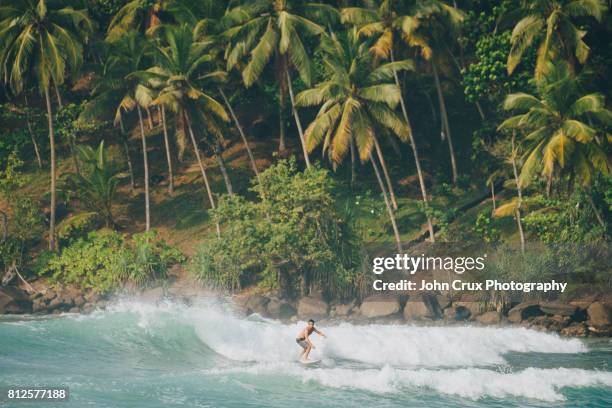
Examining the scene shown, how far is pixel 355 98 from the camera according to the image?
106 feet

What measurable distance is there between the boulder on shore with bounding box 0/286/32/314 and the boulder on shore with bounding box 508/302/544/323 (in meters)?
17.7

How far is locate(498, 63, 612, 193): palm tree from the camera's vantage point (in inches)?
1093

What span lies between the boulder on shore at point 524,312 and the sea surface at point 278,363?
1258 mm

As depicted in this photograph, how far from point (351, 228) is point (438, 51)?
31.7 feet

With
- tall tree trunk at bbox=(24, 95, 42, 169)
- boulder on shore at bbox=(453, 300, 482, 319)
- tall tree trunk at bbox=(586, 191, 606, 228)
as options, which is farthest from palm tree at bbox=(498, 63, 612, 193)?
tall tree trunk at bbox=(24, 95, 42, 169)

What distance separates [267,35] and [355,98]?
5075 millimetres

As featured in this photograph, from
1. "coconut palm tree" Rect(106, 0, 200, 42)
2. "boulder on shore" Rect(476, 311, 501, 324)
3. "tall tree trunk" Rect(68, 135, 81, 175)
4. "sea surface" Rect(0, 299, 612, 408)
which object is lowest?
"sea surface" Rect(0, 299, 612, 408)

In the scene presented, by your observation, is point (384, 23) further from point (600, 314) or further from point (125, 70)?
point (600, 314)

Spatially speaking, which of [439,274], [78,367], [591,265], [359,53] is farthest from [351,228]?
[78,367]

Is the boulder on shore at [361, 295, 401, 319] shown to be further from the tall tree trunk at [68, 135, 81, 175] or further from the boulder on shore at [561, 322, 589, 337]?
the tall tree trunk at [68, 135, 81, 175]

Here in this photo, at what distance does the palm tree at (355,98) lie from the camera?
3194 centimetres

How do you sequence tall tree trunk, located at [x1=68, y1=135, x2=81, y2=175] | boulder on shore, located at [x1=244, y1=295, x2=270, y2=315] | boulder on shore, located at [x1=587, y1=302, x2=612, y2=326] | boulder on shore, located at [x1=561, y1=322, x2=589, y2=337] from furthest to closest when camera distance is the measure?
tall tree trunk, located at [x1=68, y1=135, x2=81, y2=175]
boulder on shore, located at [x1=244, y1=295, x2=270, y2=315]
boulder on shore, located at [x1=587, y1=302, x2=612, y2=326]
boulder on shore, located at [x1=561, y1=322, x2=589, y2=337]

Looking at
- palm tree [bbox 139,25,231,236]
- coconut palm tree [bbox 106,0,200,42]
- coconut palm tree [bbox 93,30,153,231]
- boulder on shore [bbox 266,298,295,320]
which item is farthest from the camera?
coconut palm tree [bbox 106,0,200,42]

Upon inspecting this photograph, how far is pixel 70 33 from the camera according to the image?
3478cm
